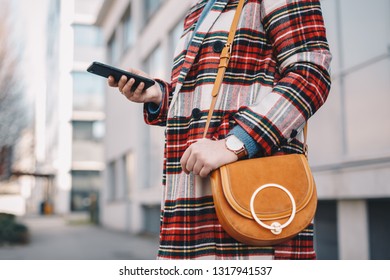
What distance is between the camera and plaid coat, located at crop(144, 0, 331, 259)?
118cm

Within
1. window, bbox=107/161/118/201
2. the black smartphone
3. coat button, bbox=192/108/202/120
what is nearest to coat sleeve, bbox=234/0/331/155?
coat button, bbox=192/108/202/120

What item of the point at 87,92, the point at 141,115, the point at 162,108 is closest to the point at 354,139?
the point at 162,108

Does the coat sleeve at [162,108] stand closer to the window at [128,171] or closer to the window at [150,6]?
the window at [150,6]

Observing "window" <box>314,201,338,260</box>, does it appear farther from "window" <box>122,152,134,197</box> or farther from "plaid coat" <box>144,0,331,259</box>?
"window" <box>122,152,134,197</box>

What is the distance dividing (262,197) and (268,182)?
4cm

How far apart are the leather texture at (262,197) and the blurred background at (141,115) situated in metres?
3.20

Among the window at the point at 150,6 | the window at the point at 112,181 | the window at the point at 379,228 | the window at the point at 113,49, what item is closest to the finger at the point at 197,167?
the window at the point at 379,228

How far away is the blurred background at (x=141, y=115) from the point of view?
4.43 meters

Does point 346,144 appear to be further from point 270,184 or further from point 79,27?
point 79,27

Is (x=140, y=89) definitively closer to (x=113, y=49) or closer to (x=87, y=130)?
(x=113, y=49)

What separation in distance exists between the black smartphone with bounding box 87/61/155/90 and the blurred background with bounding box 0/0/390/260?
282cm

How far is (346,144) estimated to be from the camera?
480 cm

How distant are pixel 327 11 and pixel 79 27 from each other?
16688 millimetres
